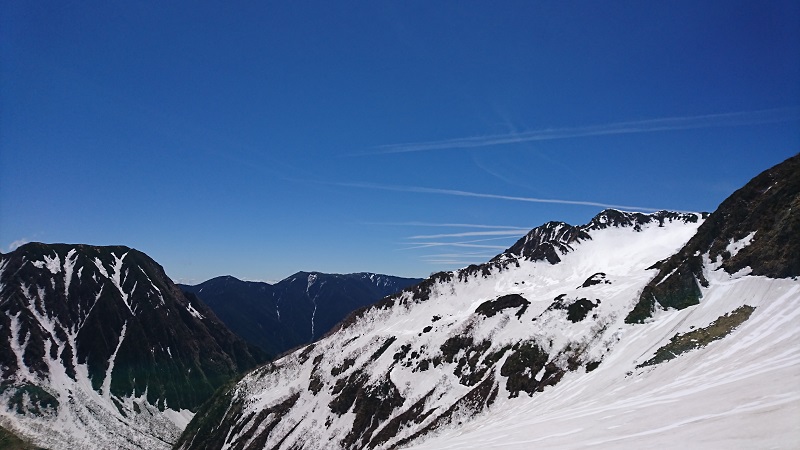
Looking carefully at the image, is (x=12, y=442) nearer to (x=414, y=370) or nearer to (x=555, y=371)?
(x=414, y=370)

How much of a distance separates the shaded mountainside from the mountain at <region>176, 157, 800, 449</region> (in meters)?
0.23

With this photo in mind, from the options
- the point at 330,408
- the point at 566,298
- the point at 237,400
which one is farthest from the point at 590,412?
the point at 237,400

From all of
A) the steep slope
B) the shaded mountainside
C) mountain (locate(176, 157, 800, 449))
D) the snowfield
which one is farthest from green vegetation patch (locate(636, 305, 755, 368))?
the steep slope

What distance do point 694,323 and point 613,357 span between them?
10.0m

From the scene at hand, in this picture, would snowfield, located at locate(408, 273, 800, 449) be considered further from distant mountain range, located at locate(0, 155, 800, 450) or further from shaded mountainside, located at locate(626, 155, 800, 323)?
shaded mountainside, located at locate(626, 155, 800, 323)

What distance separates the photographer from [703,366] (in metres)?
31.2

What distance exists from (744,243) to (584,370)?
26.9 metres

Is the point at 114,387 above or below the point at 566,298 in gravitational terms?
below

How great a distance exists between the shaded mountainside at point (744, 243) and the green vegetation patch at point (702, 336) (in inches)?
285

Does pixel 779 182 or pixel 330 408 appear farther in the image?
pixel 330 408

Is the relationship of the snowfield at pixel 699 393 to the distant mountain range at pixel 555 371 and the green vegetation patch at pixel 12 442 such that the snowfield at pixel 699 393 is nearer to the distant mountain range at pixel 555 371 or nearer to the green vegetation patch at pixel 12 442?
the distant mountain range at pixel 555 371

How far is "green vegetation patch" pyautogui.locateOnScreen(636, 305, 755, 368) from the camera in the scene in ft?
130

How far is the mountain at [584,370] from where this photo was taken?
19.5m

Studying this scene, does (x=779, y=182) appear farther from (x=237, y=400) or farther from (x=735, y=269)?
(x=237, y=400)
